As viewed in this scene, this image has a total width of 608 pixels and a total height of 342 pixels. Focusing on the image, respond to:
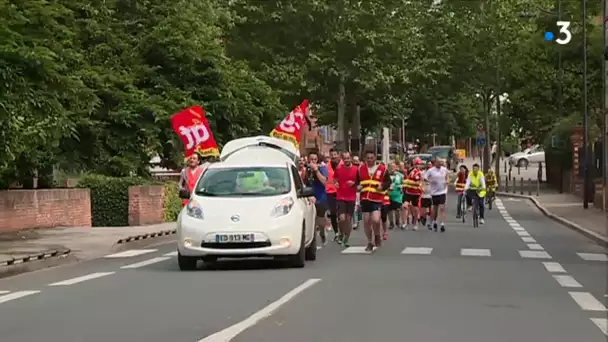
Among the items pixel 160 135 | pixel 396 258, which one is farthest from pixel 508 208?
pixel 396 258

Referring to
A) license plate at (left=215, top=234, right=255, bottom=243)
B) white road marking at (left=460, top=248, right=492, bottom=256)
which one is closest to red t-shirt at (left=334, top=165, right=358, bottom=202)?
white road marking at (left=460, top=248, right=492, bottom=256)

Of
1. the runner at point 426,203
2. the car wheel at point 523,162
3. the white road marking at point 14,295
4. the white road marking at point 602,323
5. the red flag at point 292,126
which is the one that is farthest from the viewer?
the car wheel at point 523,162

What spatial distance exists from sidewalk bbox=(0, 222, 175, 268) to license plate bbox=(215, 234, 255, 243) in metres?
3.25

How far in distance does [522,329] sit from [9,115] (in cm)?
1159

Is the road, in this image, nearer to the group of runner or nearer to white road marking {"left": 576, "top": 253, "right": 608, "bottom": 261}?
white road marking {"left": 576, "top": 253, "right": 608, "bottom": 261}

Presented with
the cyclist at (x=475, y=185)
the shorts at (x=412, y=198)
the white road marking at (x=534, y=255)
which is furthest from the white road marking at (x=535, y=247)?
the cyclist at (x=475, y=185)

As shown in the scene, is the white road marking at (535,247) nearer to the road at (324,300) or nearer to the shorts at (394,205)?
the road at (324,300)

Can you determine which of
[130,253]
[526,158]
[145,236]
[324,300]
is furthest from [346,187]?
[526,158]

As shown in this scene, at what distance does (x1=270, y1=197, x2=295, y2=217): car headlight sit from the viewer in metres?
16.9

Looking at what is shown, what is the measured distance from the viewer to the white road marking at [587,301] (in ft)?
41.5

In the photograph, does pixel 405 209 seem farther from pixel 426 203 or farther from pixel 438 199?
pixel 438 199

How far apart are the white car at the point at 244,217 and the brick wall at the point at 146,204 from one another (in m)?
12.5

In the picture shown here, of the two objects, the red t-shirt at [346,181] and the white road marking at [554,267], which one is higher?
the red t-shirt at [346,181]

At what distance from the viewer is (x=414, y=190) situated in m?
30.0
